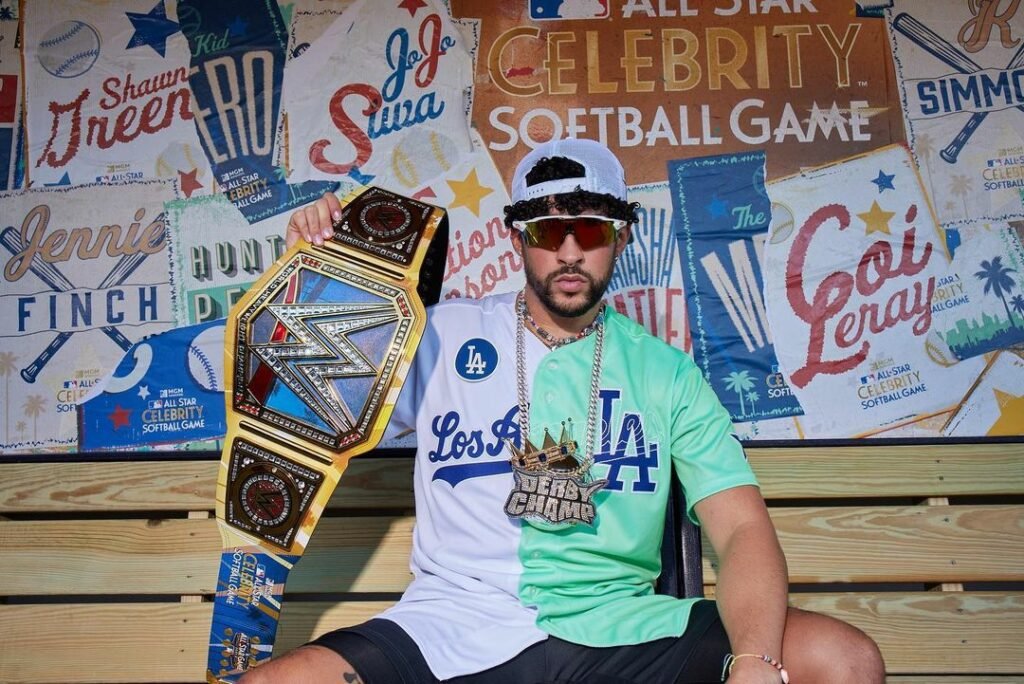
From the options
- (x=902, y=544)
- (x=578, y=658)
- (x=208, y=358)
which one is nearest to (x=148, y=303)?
(x=208, y=358)

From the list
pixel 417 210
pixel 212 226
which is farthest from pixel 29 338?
pixel 417 210

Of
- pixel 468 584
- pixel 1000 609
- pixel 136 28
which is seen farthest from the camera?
pixel 136 28

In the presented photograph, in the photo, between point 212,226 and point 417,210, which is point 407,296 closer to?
point 417,210

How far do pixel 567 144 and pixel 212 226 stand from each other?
1018 mm

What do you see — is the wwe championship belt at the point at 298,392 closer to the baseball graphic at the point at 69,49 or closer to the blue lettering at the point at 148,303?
the blue lettering at the point at 148,303

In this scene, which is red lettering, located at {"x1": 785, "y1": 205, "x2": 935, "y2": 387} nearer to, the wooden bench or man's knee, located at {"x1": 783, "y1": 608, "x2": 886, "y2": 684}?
the wooden bench

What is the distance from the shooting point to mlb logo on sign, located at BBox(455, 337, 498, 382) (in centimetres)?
214

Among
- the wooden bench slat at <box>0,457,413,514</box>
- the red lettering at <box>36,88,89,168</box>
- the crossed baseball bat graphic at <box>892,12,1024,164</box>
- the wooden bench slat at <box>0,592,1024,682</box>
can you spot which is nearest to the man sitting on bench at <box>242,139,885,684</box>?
the wooden bench slat at <box>0,457,413,514</box>

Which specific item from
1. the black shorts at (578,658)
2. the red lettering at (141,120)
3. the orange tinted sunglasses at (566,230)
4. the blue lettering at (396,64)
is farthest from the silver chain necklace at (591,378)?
the red lettering at (141,120)

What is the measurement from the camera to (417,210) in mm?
2215

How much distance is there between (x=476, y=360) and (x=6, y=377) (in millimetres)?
1316

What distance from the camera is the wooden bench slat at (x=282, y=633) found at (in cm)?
257

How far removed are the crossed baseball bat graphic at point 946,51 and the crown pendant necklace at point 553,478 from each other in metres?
1.36

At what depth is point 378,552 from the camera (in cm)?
264
